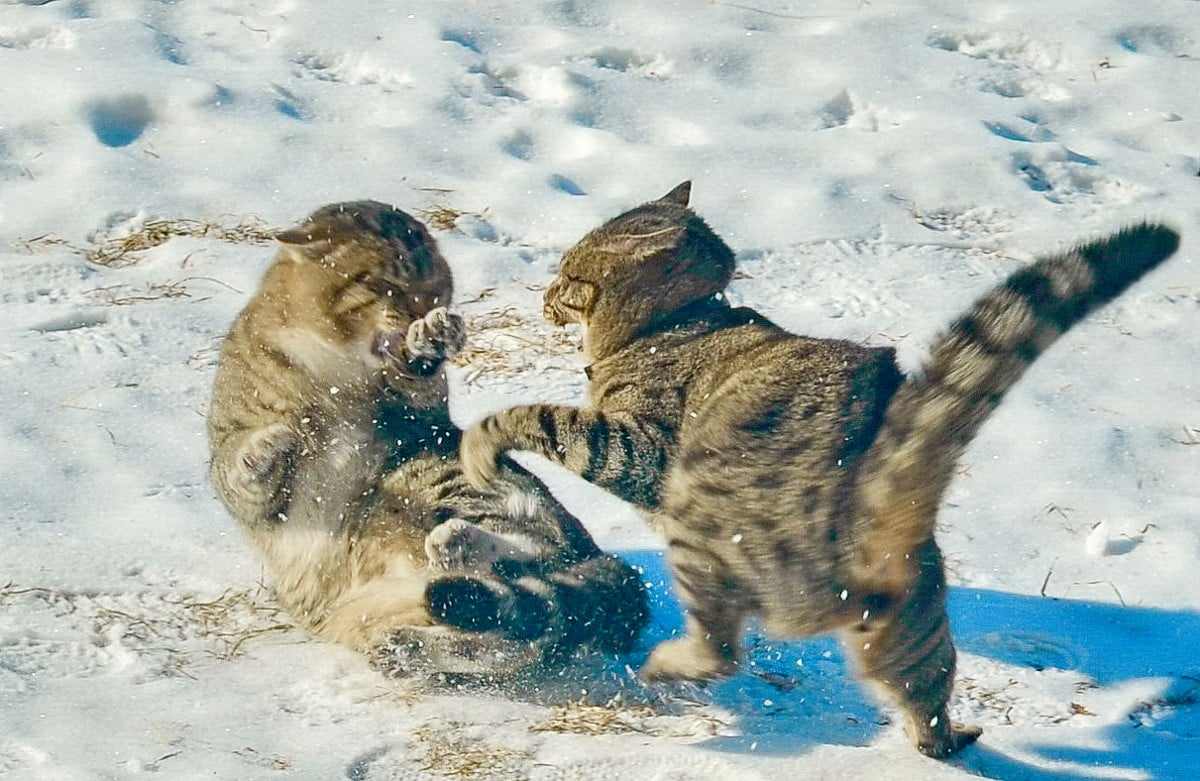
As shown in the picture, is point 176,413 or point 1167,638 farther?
point 176,413

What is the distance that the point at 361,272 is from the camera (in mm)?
4883

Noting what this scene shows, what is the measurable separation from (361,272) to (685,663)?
1591 millimetres

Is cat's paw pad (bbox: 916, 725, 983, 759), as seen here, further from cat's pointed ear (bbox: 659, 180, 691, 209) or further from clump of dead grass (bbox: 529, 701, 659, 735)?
cat's pointed ear (bbox: 659, 180, 691, 209)

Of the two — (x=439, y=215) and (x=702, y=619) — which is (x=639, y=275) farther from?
(x=439, y=215)

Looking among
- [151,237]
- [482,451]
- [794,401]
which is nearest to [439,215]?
[151,237]

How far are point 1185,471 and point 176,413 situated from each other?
3.68 meters

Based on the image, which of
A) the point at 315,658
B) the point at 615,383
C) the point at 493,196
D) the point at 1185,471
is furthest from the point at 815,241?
the point at 315,658

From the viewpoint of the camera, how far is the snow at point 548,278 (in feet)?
14.1

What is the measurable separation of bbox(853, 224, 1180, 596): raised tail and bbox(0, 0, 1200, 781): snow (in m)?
0.65

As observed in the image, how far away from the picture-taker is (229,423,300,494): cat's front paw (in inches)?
182

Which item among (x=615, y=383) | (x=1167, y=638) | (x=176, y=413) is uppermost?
(x=615, y=383)

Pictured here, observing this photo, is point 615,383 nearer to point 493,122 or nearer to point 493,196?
point 493,196

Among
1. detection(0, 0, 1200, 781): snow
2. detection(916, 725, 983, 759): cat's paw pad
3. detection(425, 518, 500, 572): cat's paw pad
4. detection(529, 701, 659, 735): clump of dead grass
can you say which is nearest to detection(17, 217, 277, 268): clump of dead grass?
detection(0, 0, 1200, 781): snow

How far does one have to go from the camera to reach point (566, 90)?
26.3 ft
